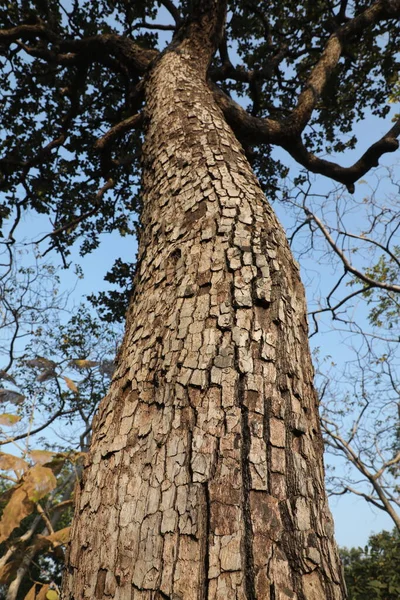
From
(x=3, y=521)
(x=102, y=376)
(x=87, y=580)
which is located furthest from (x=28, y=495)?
(x=102, y=376)

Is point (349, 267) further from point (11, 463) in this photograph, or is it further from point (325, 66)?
point (11, 463)

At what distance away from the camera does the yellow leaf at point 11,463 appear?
4.30ft

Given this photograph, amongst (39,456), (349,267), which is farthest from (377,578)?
(39,456)

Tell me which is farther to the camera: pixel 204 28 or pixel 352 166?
pixel 352 166

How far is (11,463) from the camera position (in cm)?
133

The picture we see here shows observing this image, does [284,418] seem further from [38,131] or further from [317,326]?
[38,131]

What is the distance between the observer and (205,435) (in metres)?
0.86

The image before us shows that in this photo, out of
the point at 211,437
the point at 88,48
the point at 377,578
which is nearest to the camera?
the point at 211,437

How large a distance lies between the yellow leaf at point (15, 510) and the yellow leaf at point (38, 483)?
0.10ft

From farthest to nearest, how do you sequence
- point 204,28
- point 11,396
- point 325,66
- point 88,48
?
point 88,48
point 325,66
point 204,28
point 11,396

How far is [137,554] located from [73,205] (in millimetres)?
5978

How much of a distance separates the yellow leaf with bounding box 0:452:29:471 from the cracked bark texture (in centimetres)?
46

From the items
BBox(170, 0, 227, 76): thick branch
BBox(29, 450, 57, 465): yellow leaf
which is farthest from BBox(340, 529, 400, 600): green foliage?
BBox(170, 0, 227, 76): thick branch

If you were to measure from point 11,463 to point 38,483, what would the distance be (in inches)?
5.6
